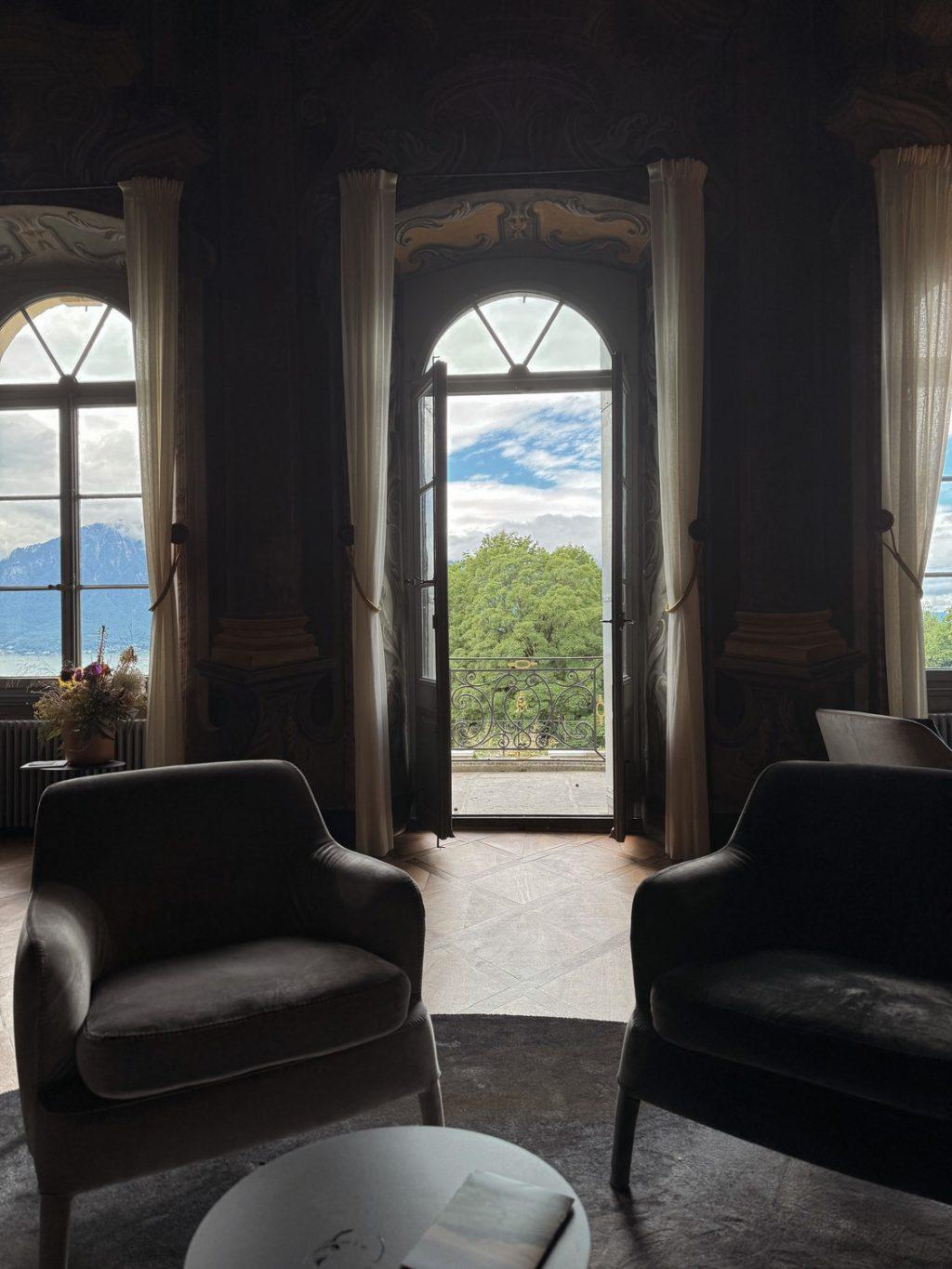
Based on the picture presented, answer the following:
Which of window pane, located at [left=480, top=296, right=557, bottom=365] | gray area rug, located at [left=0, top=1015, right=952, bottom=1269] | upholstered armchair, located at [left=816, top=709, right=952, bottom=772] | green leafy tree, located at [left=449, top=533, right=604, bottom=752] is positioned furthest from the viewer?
green leafy tree, located at [left=449, top=533, right=604, bottom=752]

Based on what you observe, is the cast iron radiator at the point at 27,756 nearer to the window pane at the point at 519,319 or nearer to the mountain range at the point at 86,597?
the mountain range at the point at 86,597

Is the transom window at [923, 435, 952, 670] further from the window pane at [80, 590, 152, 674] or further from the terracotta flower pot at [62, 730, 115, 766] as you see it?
the window pane at [80, 590, 152, 674]

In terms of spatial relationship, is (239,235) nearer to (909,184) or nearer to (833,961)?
(909,184)

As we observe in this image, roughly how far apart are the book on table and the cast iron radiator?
11.9 feet

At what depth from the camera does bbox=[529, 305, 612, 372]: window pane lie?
181 inches

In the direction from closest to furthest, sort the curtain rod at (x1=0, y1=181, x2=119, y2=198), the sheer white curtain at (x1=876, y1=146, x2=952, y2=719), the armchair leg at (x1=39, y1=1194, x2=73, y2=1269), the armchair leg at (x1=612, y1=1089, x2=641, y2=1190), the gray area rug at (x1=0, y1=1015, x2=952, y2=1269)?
1. the armchair leg at (x1=39, y1=1194, x2=73, y2=1269)
2. the gray area rug at (x1=0, y1=1015, x2=952, y2=1269)
3. the armchair leg at (x1=612, y1=1089, x2=641, y2=1190)
4. the sheer white curtain at (x1=876, y1=146, x2=952, y2=719)
5. the curtain rod at (x1=0, y1=181, x2=119, y2=198)

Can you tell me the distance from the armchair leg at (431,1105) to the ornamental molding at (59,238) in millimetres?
3972

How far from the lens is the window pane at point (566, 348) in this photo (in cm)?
459

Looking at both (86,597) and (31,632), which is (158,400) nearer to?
(86,597)

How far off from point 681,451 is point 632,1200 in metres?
2.98

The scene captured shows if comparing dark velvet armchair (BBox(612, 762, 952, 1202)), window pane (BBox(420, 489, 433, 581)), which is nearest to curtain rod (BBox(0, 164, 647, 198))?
window pane (BBox(420, 489, 433, 581))

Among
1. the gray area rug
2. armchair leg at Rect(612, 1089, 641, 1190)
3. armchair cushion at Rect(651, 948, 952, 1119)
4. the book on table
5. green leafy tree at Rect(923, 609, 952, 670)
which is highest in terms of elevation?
green leafy tree at Rect(923, 609, 952, 670)

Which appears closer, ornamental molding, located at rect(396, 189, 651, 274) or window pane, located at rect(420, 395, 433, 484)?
ornamental molding, located at rect(396, 189, 651, 274)

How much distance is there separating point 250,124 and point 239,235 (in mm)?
472
